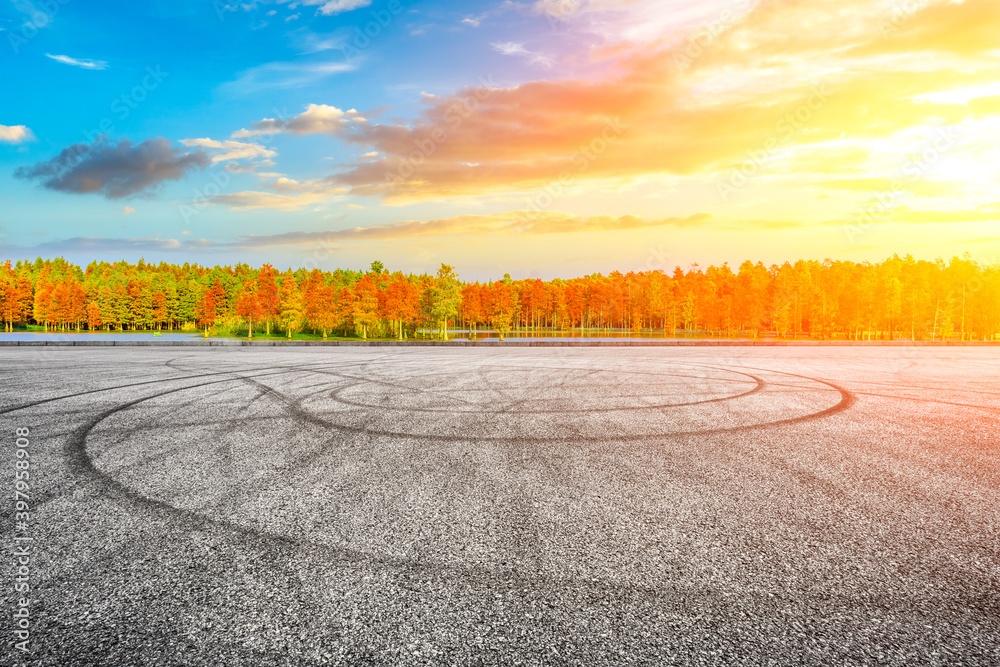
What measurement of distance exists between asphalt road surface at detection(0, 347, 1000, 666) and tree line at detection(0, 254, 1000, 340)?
230ft

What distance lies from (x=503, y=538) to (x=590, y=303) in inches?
5056

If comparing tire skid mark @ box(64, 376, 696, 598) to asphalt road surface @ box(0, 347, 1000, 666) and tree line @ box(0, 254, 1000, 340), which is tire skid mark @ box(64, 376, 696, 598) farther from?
tree line @ box(0, 254, 1000, 340)

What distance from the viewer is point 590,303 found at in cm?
13112

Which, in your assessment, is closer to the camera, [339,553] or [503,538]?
[339,553]

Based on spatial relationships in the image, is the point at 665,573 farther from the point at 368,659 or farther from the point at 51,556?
the point at 51,556

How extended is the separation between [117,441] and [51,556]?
479cm

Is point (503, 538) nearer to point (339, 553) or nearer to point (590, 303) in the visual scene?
point (339, 553)

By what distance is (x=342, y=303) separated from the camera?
91188mm

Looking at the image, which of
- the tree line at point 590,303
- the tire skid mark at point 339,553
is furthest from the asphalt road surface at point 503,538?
the tree line at point 590,303

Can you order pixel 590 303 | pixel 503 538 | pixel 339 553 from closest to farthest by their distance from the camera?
pixel 339 553 < pixel 503 538 < pixel 590 303

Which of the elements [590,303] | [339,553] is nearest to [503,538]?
[339,553]

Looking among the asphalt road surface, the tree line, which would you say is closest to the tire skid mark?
the asphalt road surface

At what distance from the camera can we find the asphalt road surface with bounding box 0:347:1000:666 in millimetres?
3369

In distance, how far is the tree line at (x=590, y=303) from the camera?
82.4 m
